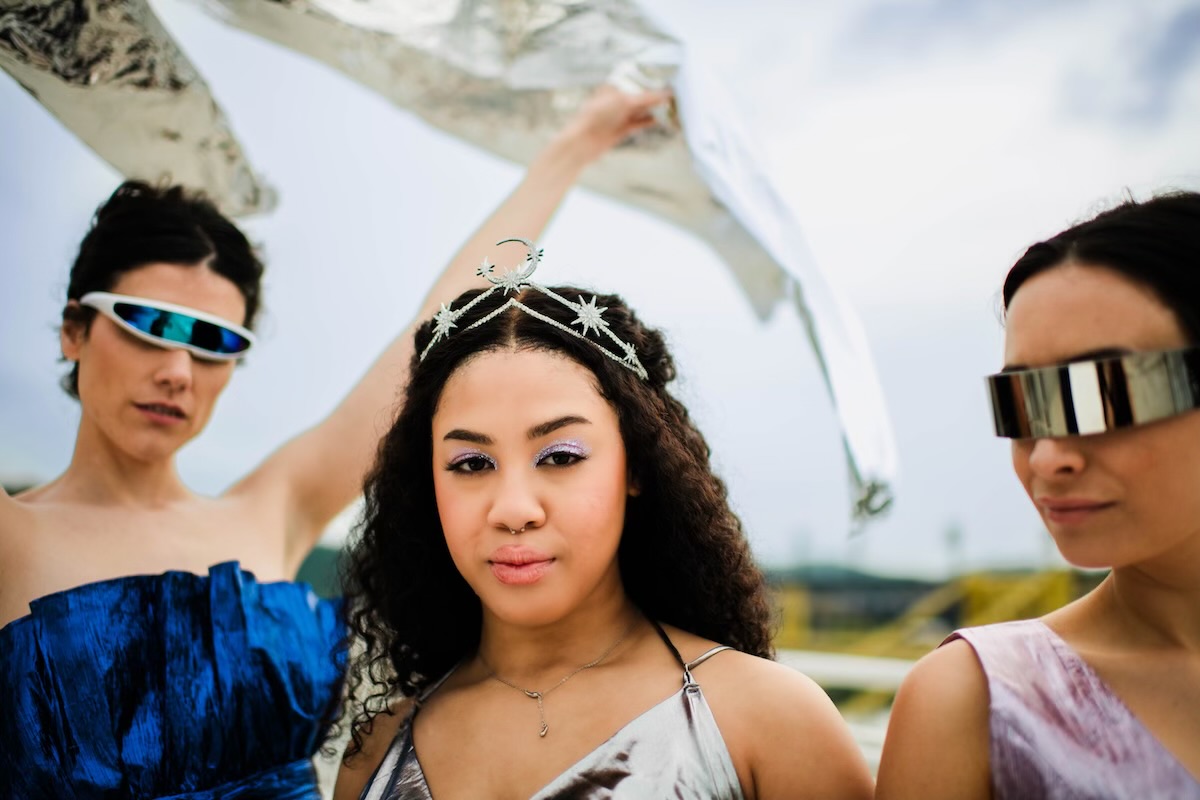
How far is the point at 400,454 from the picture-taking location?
2244 mm

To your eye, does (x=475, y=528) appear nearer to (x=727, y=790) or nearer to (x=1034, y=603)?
(x=727, y=790)

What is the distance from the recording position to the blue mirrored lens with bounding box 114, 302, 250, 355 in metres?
2.43

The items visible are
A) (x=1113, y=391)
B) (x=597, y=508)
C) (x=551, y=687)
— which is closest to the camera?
(x=1113, y=391)

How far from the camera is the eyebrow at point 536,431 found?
1.83 meters

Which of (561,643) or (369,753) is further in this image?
Answer: (369,753)

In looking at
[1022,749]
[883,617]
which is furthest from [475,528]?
[883,617]

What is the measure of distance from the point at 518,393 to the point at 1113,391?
1.05 metres

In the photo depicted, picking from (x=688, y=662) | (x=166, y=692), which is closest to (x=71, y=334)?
(x=166, y=692)

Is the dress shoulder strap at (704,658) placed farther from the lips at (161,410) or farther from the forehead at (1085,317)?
the lips at (161,410)

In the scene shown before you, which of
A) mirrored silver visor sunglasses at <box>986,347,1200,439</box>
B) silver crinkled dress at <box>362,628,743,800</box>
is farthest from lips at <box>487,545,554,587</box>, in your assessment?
mirrored silver visor sunglasses at <box>986,347,1200,439</box>

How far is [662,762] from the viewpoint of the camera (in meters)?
1.73

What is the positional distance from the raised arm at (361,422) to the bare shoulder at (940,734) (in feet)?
5.62

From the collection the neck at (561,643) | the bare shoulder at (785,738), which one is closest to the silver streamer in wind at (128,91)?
the neck at (561,643)

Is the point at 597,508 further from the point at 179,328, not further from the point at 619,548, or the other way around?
the point at 179,328
